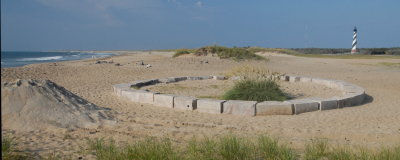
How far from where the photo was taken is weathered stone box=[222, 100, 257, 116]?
6.95m

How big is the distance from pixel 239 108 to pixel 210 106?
1.97 feet

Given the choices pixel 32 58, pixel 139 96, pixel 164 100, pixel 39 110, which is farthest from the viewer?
pixel 32 58

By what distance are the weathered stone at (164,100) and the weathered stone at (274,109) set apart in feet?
6.29

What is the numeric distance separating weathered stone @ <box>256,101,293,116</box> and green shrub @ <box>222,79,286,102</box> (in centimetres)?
109

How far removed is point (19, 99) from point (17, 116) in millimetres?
287

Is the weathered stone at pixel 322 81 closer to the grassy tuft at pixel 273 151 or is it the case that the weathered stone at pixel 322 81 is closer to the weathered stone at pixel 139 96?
the weathered stone at pixel 139 96

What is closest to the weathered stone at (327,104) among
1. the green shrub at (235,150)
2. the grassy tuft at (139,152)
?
the green shrub at (235,150)

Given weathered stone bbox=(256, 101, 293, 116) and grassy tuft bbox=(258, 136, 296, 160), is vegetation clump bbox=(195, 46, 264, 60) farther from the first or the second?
grassy tuft bbox=(258, 136, 296, 160)

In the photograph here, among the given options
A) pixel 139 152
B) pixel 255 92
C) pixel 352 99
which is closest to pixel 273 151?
pixel 139 152

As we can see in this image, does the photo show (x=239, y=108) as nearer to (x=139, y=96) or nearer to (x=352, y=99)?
(x=139, y=96)

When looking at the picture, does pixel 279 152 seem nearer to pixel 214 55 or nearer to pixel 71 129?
pixel 71 129

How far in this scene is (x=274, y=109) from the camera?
700 cm

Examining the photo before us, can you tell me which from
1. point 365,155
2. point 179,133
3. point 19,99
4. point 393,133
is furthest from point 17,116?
point 393,133

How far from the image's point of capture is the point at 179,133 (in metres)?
5.29
